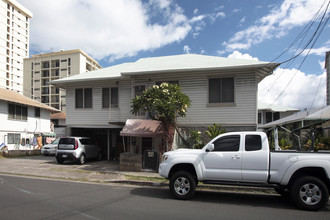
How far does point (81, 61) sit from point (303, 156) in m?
75.0

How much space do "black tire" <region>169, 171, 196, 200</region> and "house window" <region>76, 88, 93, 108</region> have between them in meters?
10.6

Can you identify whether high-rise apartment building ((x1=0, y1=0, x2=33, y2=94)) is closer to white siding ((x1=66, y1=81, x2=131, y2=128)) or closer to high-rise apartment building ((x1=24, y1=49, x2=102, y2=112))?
high-rise apartment building ((x1=24, y1=49, x2=102, y2=112))

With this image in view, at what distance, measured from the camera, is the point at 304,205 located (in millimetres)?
5918

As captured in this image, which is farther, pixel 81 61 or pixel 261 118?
pixel 81 61

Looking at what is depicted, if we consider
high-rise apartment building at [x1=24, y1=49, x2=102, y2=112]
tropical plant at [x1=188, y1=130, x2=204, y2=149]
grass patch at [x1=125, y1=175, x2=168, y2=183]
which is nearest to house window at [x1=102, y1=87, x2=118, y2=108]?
tropical plant at [x1=188, y1=130, x2=204, y2=149]

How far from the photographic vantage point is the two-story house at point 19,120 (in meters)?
22.1

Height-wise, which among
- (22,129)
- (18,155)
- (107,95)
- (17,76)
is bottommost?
(18,155)

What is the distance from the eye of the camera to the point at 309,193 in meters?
5.99

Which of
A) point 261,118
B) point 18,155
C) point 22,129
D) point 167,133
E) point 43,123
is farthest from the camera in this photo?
point 261,118

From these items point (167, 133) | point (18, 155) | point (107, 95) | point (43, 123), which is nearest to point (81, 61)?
point (43, 123)

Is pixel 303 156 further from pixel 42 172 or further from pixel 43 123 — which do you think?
pixel 43 123

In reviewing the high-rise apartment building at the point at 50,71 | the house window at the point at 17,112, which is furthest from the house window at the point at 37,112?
the high-rise apartment building at the point at 50,71

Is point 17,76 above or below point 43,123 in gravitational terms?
above

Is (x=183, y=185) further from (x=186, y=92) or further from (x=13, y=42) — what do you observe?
(x=13, y=42)
